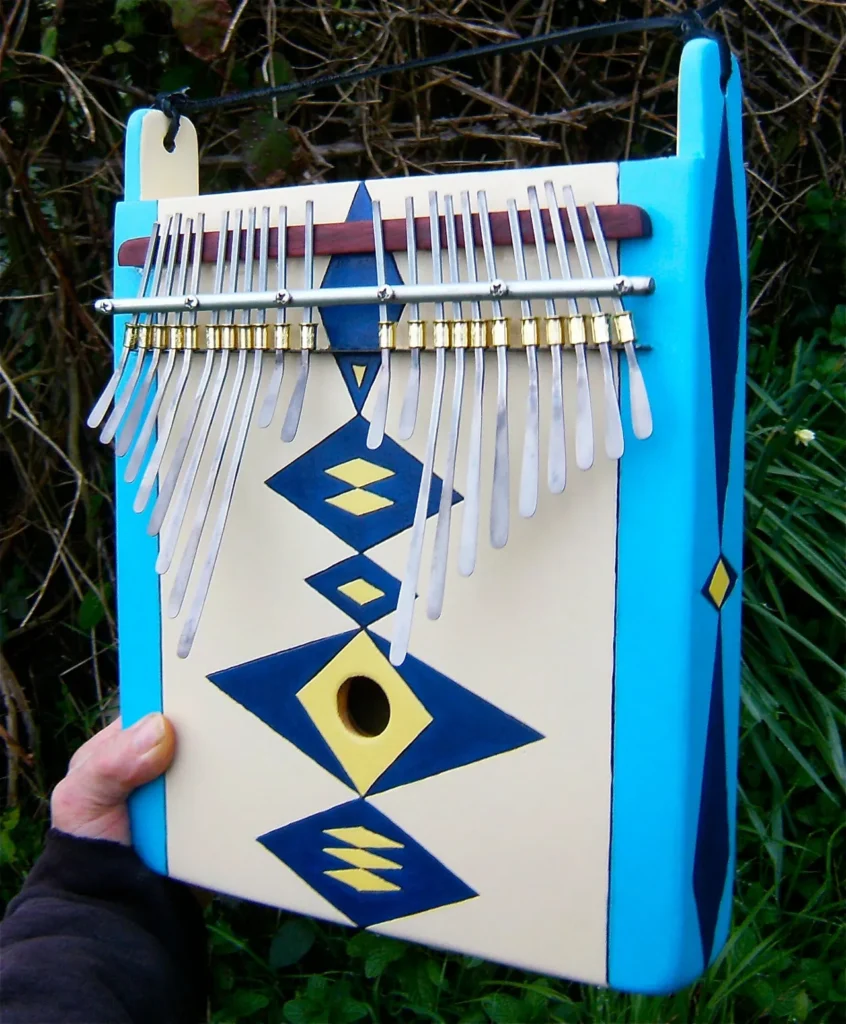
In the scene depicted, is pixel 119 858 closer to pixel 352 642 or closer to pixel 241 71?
pixel 352 642

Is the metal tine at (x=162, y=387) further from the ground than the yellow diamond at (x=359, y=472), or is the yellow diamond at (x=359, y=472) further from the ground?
the metal tine at (x=162, y=387)

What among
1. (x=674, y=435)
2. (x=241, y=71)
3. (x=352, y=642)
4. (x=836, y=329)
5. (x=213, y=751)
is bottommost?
(x=213, y=751)

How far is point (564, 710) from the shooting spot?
638 millimetres

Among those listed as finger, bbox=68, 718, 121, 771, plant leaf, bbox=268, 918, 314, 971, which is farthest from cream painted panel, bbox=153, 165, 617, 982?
plant leaf, bbox=268, 918, 314, 971

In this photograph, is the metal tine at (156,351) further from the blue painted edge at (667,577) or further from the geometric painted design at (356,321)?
the blue painted edge at (667,577)

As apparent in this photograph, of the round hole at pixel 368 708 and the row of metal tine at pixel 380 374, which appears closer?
the row of metal tine at pixel 380 374

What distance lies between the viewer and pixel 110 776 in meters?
0.78

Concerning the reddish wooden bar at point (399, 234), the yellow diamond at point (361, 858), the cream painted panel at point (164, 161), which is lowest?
the yellow diamond at point (361, 858)

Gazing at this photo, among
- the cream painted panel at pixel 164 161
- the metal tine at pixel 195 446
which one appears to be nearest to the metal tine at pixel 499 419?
the metal tine at pixel 195 446

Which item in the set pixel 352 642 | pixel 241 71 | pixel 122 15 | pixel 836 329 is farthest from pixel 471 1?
pixel 352 642

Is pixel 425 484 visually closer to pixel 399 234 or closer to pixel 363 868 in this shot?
pixel 399 234

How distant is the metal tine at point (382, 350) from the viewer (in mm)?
618

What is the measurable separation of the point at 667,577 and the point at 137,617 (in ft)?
1.56

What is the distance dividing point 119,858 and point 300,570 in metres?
0.34
